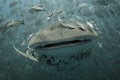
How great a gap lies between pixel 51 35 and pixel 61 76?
223 inches

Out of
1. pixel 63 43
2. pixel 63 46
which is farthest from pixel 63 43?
pixel 63 46

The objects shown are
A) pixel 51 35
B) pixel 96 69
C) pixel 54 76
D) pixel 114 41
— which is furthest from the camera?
pixel 114 41

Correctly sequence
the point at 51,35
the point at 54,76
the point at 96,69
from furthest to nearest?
the point at 96,69 < the point at 54,76 < the point at 51,35

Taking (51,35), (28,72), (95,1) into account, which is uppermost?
(51,35)

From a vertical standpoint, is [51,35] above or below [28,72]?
above

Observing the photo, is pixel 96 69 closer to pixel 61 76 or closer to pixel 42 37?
pixel 61 76

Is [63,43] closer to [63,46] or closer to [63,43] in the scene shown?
[63,43]

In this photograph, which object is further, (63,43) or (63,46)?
(63,43)

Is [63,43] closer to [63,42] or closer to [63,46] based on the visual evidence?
[63,42]

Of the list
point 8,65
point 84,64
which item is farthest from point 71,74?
point 8,65

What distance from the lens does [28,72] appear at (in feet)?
26.8

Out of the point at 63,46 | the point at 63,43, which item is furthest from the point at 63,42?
the point at 63,46

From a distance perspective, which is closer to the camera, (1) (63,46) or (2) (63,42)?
(1) (63,46)

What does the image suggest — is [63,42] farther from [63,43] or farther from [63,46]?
[63,46]
